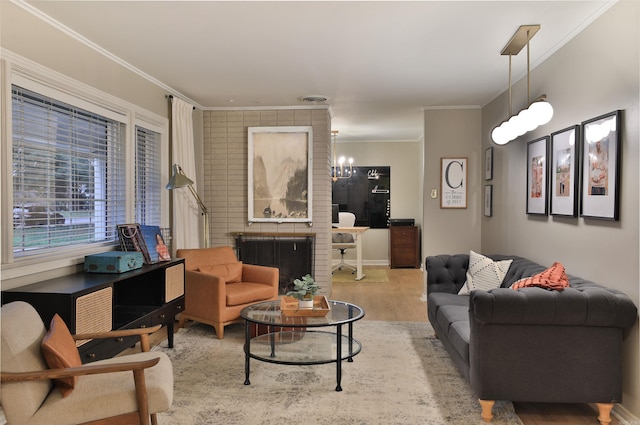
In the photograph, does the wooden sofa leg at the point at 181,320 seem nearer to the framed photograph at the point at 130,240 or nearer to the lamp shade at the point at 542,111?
the framed photograph at the point at 130,240

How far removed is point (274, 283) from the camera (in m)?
4.73

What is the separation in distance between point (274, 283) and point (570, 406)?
9.27 feet

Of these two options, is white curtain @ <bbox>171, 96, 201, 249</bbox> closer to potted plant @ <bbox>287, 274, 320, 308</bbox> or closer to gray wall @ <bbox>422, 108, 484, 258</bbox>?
potted plant @ <bbox>287, 274, 320, 308</bbox>

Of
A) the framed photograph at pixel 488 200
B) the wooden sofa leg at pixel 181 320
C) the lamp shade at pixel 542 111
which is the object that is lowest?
→ the wooden sofa leg at pixel 181 320

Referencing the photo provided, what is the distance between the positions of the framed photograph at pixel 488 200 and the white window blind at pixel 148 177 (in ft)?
12.5

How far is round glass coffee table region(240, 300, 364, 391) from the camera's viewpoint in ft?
10.3

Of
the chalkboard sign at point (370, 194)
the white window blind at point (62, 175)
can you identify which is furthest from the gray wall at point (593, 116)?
the chalkboard sign at point (370, 194)

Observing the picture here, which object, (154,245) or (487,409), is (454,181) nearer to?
(487,409)

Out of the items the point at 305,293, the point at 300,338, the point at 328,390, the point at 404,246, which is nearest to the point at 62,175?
the point at 305,293

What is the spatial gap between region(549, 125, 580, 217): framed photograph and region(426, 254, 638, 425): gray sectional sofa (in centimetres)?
89

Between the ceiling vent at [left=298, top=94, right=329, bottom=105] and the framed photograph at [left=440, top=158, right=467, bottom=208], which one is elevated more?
the ceiling vent at [left=298, top=94, right=329, bottom=105]

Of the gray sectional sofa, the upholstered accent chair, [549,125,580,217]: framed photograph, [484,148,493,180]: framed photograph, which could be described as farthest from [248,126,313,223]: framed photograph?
the upholstered accent chair

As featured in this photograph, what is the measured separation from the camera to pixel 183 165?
17.1ft

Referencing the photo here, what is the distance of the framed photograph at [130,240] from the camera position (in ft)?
12.4
